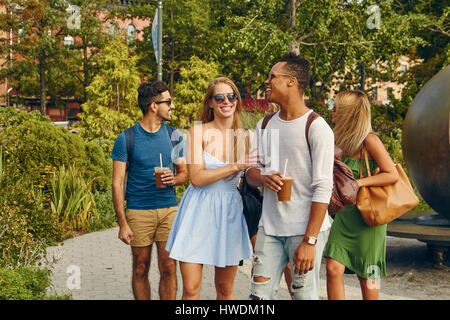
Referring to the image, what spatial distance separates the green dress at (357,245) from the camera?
431 cm

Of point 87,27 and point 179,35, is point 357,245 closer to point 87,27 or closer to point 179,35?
point 179,35

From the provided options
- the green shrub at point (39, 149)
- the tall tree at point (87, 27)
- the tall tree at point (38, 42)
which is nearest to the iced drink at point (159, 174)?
the green shrub at point (39, 149)

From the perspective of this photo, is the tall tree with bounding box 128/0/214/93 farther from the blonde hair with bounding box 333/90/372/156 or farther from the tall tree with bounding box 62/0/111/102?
the blonde hair with bounding box 333/90/372/156

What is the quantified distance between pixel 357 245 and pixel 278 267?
1049 mm

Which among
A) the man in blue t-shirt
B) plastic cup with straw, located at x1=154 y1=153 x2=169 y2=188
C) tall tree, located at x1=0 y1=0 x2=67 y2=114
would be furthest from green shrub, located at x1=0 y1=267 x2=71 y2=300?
tall tree, located at x1=0 y1=0 x2=67 y2=114

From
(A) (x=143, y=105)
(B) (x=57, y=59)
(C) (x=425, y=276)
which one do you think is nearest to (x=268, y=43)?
(B) (x=57, y=59)

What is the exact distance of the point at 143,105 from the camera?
4.75 meters

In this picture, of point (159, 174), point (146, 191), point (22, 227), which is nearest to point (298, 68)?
point (159, 174)

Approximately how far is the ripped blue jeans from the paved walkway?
2196 millimetres

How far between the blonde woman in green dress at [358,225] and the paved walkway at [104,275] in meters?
1.44

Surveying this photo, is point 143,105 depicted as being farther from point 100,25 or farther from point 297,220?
point 100,25

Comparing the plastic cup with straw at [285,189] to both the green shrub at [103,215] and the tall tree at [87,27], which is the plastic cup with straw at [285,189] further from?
the tall tree at [87,27]

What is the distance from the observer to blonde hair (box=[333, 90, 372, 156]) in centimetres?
433

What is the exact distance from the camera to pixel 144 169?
15.1ft
